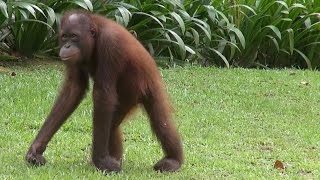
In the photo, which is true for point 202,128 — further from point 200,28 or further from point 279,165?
point 200,28

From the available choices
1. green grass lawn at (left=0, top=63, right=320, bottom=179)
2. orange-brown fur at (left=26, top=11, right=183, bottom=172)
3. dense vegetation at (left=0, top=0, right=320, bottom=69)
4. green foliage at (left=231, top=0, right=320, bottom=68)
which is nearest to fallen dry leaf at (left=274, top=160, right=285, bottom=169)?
green grass lawn at (left=0, top=63, right=320, bottom=179)

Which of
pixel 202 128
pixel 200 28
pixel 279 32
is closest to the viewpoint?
pixel 202 128

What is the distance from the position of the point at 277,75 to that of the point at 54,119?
5.40 m

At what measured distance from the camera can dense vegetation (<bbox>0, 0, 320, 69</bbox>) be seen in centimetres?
925

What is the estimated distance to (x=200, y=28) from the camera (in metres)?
10.5

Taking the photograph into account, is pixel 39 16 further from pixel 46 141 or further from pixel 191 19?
pixel 46 141

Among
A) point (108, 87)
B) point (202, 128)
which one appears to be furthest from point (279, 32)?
point (108, 87)

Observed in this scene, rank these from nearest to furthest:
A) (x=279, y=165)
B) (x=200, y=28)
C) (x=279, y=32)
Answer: (x=279, y=165) < (x=200, y=28) < (x=279, y=32)

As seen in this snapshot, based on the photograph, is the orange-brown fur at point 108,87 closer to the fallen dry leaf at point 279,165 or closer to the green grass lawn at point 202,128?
the green grass lawn at point 202,128

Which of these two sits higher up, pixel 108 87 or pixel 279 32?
pixel 108 87

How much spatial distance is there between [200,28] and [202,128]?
14.3 feet

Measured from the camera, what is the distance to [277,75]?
383 inches

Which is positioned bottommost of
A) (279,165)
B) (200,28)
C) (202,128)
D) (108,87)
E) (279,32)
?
(200,28)

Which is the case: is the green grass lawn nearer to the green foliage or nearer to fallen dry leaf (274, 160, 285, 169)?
fallen dry leaf (274, 160, 285, 169)
